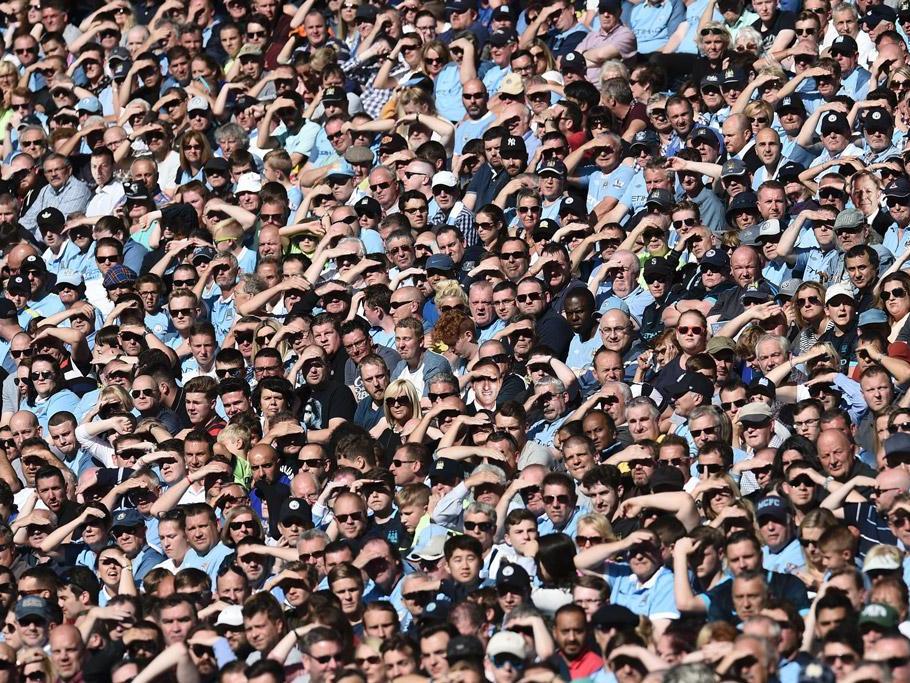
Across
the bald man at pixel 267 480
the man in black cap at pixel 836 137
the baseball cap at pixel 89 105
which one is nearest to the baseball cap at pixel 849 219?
the man in black cap at pixel 836 137

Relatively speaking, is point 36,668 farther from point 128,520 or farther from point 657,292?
point 657,292

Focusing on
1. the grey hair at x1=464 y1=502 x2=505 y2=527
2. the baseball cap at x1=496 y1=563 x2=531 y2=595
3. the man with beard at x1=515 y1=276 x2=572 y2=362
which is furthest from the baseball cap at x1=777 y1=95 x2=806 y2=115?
the baseball cap at x1=496 y1=563 x2=531 y2=595

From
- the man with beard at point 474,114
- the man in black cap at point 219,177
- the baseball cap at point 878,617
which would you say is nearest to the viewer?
the baseball cap at point 878,617

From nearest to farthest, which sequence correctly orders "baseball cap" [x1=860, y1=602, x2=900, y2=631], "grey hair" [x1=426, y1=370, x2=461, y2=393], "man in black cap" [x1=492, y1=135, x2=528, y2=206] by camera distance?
"baseball cap" [x1=860, y1=602, x2=900, y2=631]
"grey hair" [x1=426, y1=370, x2=461, y2=393]
"man in black cap" [x1=492, y1=135, x2=528, y2=206]

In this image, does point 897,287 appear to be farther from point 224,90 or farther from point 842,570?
point 224,90

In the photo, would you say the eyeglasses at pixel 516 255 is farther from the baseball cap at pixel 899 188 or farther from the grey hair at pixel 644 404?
the baseball cap at pixel 899 188

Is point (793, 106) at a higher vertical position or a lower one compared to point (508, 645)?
lower

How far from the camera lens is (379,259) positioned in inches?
731

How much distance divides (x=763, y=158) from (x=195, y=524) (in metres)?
A: 5.32

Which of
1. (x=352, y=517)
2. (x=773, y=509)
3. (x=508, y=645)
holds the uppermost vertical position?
(x=508, y=645)

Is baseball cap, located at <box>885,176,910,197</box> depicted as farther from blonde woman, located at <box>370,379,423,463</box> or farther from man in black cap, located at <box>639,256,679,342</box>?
blonde woman, located at <box>370,379,423,463</box>

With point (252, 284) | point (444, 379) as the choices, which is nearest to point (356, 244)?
point (252, 284)

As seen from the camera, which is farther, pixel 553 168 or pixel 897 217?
pixel 553 168

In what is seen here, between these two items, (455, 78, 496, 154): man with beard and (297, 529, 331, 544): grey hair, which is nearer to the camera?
(297, 529, 331, 544): grey hair
